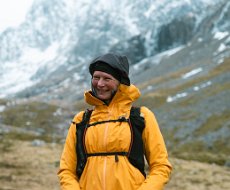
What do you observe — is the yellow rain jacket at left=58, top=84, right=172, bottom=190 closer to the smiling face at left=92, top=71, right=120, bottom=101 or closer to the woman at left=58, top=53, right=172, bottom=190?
the woman at left=58, top=53, right=172, bottom=190

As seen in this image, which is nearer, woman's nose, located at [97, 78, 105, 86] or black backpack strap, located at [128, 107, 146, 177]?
black backpack strap, located at [128, 107, 146, 177]

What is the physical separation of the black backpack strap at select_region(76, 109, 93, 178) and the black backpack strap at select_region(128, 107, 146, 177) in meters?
0.73

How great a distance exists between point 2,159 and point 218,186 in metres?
20.2

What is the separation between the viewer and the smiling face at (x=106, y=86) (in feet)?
23.1

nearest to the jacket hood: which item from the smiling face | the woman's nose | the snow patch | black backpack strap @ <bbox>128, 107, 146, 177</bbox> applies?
the smiling face

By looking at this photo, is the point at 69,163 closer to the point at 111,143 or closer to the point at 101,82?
the point at 111,143

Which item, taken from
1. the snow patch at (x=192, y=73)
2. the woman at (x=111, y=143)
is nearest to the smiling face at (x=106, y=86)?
the woman at (x=111, y=143)

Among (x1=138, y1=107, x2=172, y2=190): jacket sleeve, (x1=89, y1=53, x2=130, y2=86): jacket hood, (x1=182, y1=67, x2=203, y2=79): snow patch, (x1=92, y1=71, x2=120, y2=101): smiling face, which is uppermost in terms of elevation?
(x1=182, y1=67, x2=203, y2=79): snow patch

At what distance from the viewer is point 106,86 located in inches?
278

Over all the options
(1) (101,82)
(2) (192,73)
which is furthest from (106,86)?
(2) (192,73)

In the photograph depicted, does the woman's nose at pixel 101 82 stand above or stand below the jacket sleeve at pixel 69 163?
above

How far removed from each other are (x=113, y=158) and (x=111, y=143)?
0.74 ft

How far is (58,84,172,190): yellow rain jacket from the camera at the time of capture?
6.51 meters

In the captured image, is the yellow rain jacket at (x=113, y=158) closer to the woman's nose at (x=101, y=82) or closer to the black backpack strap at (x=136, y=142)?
the black backpack strap at (x=136, y=142)
